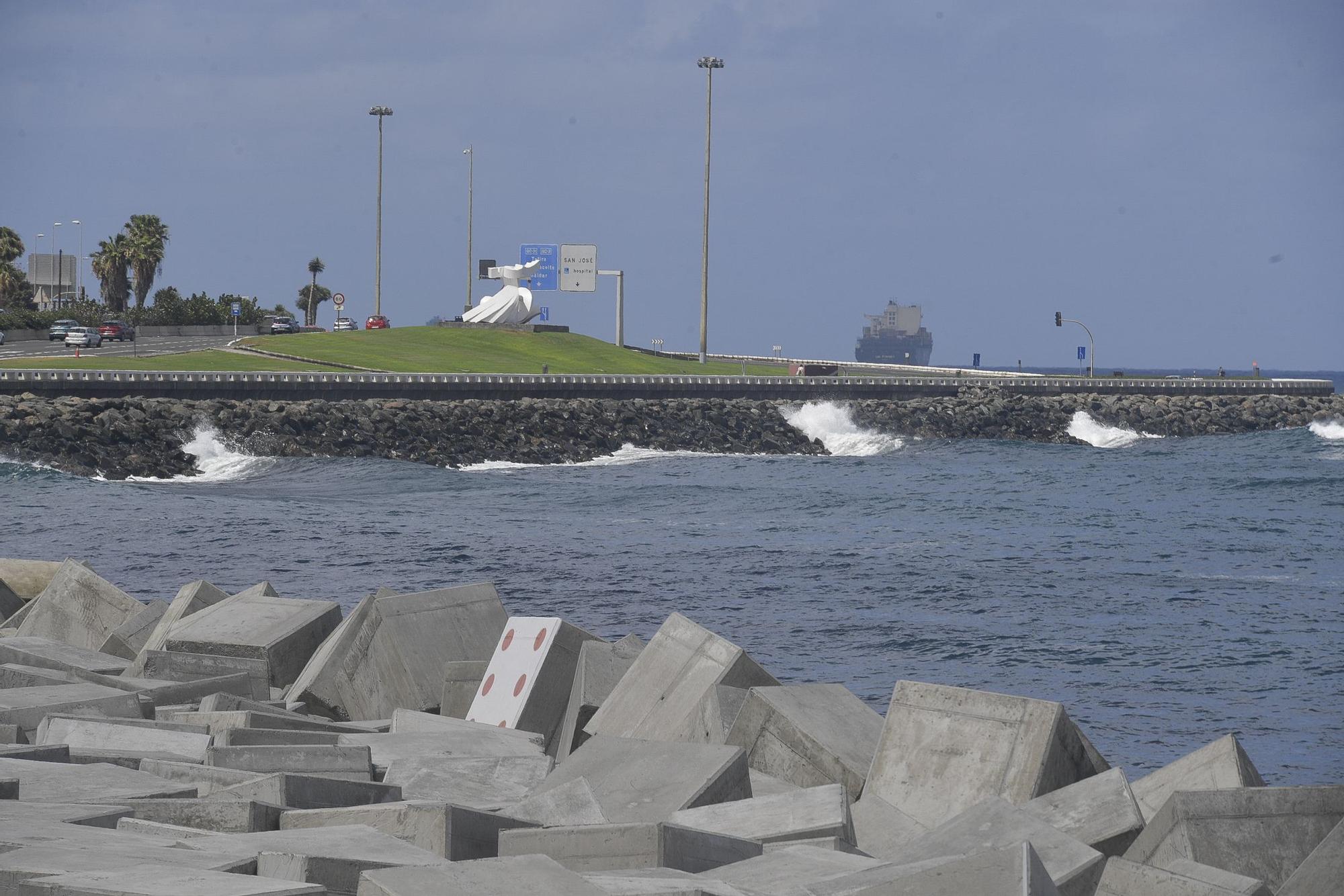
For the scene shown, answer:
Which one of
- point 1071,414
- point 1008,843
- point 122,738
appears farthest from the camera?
point 1071,414

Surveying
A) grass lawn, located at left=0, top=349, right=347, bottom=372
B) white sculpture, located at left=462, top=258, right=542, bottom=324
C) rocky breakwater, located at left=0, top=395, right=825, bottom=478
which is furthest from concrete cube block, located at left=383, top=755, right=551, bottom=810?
white sculpture, located at left=462, top=258, right=542, bottom=324

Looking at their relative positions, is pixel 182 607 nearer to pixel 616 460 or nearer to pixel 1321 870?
pixel 1321 870

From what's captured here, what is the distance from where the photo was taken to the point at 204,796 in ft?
22.8

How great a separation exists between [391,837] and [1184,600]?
17.5 m

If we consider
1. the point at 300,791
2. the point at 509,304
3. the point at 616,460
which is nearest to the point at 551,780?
the point at 300,791

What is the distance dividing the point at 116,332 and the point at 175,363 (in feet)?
62.7

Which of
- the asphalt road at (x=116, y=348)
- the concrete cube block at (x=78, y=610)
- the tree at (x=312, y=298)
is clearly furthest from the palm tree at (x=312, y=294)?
the concrete cube block at (x=78, y=610)

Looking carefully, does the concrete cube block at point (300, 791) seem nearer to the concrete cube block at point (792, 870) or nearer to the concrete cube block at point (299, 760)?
the concrete cube block at point (299, 760)

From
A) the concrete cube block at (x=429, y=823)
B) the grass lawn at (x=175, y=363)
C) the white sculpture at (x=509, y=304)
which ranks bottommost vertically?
the concrete cube block at (x=429, y=823)

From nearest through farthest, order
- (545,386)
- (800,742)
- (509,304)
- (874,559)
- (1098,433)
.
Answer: (800,742), (874,559), (545,386), (1098,433), (509,304)

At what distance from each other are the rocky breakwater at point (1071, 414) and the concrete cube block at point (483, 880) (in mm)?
61567

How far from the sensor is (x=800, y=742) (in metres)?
8.82

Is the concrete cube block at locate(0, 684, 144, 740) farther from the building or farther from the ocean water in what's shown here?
the building

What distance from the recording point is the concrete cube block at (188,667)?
11406 millimetres
